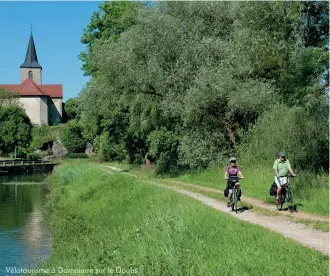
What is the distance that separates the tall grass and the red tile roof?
289 feet

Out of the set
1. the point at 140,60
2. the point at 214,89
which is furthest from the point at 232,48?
the point at 140,60

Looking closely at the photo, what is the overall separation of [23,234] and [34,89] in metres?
95.0

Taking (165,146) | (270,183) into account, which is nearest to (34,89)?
(165,146)

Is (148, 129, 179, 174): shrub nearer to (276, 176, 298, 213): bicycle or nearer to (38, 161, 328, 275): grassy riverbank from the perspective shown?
(38, 161, 328, 275): grassy riverbank

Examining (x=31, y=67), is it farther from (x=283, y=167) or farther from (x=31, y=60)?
(x=283, y=167)

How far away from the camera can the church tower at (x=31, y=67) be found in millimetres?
120875

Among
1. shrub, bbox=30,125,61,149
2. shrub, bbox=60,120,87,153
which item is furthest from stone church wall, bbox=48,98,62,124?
shrub, bbox=60,120,87,153

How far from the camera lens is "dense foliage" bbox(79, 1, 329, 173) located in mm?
19234

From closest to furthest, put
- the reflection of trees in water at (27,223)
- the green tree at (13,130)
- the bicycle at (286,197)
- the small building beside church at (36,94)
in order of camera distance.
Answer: the bicycle at (286,197)
the reflection of trees in water at (27,223)
the green tree at (13,130)
the small building beside church at (36,94)

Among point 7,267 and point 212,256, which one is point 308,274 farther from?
point 7,267

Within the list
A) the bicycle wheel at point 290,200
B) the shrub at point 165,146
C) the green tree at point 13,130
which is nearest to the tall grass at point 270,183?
the bicycle wheel at point 290,200

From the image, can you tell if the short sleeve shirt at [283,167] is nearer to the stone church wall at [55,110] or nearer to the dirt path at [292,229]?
the dirt path at [292,229]

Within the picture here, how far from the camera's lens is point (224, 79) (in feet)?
74.8

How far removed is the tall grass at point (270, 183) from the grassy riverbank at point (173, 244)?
3.25m
